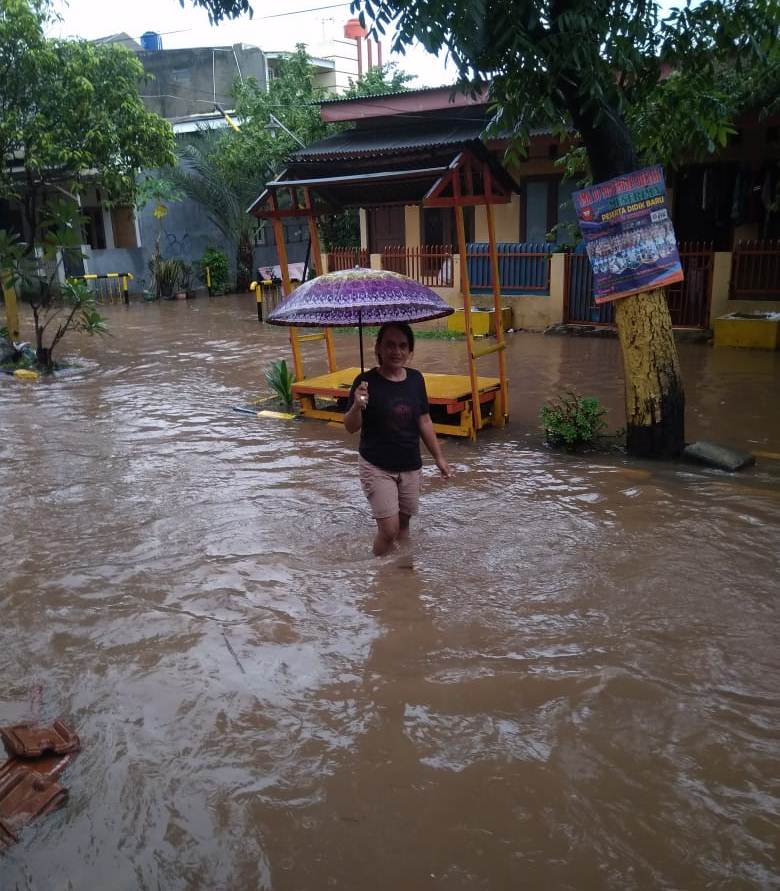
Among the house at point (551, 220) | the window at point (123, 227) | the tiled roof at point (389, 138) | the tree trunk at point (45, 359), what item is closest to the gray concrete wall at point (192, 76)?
the window at point (123, 227)

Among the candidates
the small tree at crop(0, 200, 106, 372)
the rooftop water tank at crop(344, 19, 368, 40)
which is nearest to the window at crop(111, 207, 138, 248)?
the small tree at crop(0, 200, 106, 372)

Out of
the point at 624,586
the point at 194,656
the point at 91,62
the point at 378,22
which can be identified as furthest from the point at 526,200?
the point at 194,656

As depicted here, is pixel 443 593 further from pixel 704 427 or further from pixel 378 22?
pixel 704 427

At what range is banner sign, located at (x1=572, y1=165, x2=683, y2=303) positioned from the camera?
21.8 ft

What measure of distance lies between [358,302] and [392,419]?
0.89m

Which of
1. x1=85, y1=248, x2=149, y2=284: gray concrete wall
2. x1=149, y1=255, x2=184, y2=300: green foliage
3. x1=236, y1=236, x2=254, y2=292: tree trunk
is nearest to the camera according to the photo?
x1=149, y1=255, x2=184, y2=300: green foliage

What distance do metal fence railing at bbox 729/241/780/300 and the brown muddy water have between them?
6.40 metres

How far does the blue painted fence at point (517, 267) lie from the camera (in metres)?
15.6

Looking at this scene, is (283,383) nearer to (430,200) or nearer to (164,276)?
(430,200)

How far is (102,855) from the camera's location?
112 inches

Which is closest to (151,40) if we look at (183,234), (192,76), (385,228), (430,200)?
(192,76)

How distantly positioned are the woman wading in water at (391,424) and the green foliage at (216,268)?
21725 mm

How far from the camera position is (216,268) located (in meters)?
25.4

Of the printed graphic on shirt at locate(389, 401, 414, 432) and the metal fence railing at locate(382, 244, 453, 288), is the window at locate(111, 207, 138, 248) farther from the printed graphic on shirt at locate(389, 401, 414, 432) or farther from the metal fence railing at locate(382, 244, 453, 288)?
the printed graphic on shirt at locate(389, 401, 414, 432)
